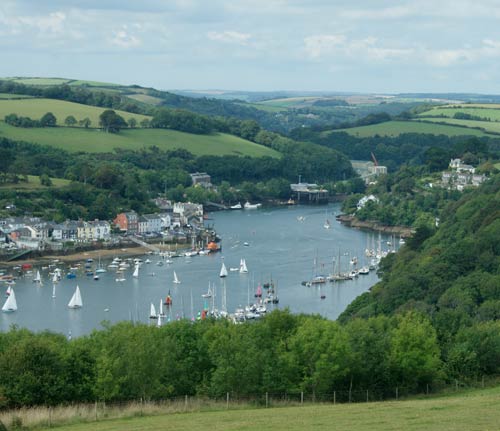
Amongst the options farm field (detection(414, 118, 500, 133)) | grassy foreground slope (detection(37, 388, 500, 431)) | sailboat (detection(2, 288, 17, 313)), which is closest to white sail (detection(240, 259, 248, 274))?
sailboat (detection(2, 288, 17, 313))

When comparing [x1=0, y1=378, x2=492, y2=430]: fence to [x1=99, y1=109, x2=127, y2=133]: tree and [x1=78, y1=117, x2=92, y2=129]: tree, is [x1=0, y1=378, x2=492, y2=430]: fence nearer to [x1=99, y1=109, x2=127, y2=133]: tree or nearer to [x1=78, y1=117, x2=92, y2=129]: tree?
[x1=99, y1=109, x2=127, y2=133]: tree

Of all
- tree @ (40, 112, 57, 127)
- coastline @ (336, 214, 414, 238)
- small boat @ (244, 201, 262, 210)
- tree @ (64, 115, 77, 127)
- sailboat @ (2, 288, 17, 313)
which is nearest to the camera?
sailboat @ (2, 288, 17, 313)

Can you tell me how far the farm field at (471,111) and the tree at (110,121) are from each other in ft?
89.3

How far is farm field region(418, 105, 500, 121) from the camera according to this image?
245 feet

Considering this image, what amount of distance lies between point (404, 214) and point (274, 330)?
95.8ft

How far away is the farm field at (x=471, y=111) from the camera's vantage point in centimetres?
7469

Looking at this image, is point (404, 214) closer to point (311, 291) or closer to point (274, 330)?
point (311, 291)

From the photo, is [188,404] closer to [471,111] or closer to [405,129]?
[405,129]

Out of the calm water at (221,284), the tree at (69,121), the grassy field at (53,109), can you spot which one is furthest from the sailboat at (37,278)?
the tree at (69,121)

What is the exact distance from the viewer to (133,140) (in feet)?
174

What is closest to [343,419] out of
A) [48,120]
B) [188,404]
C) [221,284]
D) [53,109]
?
[188,404]

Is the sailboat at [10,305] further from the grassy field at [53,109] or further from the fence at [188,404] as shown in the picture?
the grassy field at [53,109]

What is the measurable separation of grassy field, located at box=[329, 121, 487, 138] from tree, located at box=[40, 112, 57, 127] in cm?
2168

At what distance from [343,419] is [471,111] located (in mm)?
A: 70001
